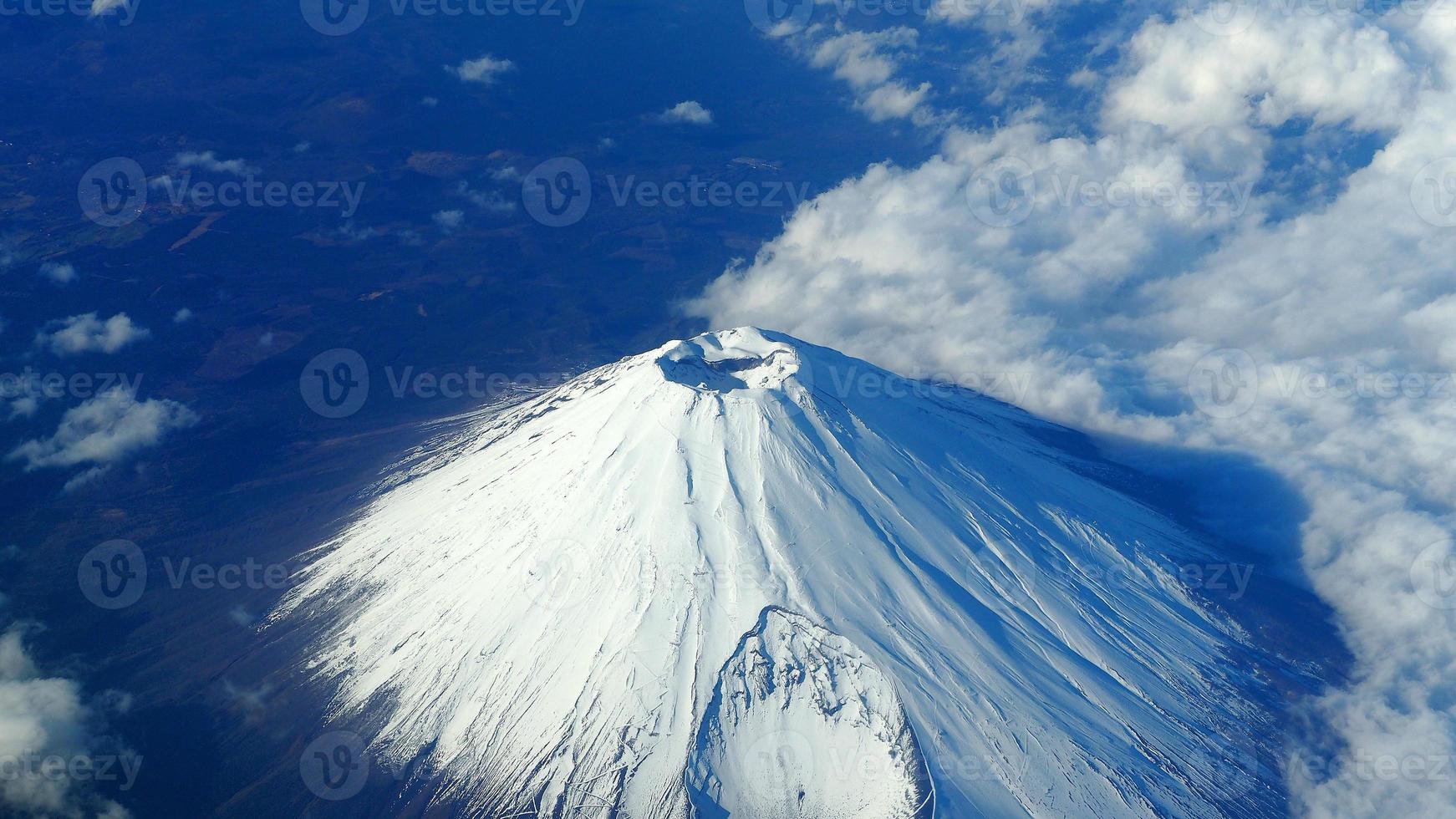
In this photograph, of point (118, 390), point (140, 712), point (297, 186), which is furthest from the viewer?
point (297, 186)

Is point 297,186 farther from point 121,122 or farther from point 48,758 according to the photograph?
point 48,758

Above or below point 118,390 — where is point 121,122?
above

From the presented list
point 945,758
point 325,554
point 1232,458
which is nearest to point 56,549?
point 325,554

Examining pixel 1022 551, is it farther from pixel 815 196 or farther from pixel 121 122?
pixel 121 122

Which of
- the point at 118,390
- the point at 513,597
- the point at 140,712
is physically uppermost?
the point at 118,390

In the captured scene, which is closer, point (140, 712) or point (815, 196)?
point (140, 712)

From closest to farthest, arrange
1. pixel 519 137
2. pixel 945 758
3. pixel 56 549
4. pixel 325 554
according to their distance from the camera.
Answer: pixel 945 758 < pixel 325 554 < pixel 56 549 < pixel 519 137

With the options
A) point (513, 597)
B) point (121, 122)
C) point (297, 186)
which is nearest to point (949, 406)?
point (513, 597)
